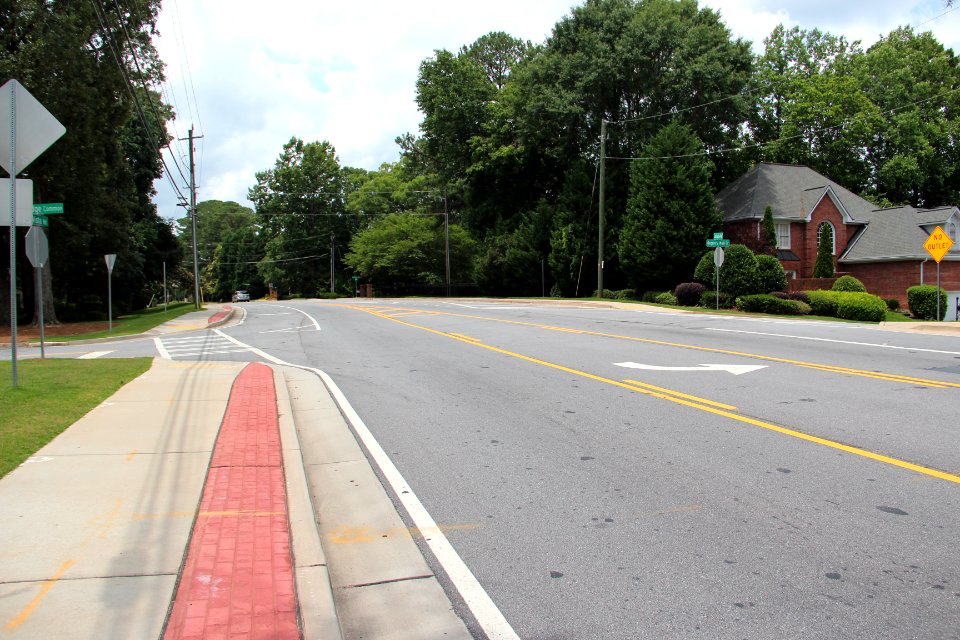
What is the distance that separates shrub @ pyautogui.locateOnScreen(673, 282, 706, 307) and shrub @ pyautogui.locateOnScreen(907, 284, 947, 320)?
879 centimetres

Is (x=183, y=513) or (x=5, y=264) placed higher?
(x=5, y=264)

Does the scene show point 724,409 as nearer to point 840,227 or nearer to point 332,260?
point 840,227

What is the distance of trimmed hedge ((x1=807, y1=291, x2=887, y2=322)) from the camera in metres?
26.4

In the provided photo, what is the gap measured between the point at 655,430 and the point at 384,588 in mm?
4040

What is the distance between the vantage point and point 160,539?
4.34 metres

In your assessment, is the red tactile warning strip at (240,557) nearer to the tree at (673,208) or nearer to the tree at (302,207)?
the tree at (673,208)

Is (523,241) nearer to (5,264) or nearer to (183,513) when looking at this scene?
(5,264)

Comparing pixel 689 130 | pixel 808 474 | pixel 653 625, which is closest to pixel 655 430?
pixel 808 474

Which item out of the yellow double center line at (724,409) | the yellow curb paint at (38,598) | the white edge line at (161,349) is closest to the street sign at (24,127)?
the yellow curb paint at (38,598)

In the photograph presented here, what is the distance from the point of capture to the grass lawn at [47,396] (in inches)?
252

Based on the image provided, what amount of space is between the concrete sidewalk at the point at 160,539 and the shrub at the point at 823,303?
26029 millimetres

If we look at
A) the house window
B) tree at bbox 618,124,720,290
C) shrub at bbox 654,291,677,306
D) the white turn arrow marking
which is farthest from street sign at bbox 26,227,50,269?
the house window

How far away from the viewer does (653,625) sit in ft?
11.3

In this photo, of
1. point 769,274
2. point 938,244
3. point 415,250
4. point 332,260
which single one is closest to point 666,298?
point 769,274
